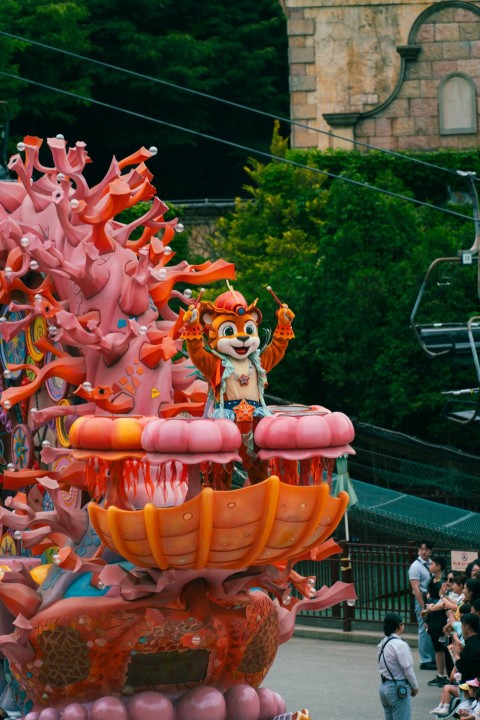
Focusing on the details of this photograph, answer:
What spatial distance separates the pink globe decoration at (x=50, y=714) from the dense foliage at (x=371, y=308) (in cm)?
1577

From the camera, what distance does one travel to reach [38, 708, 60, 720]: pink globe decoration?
1161cm

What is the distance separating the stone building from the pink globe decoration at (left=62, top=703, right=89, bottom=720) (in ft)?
82.7

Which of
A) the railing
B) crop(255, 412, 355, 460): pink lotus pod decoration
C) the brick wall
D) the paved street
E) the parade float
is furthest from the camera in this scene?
the brick wall

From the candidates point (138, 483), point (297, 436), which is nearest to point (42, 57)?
point (138, 483)

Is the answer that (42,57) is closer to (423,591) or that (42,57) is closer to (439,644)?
(423,591)

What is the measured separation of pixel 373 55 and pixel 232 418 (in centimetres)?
2639

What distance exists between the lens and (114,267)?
12641 millimetres

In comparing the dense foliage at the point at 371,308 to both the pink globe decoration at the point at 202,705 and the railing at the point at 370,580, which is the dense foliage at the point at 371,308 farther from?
the pink globe decoration at the point at 202,705

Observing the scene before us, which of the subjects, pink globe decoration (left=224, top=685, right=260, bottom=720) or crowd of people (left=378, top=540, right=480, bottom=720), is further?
crowd of people (left=378, top=540, right=480, bottom=720)

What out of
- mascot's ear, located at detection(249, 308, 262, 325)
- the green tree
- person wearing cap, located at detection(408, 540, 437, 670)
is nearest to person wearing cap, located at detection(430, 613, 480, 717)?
mascot's ear, located at detection(249, 308, 262, 325)

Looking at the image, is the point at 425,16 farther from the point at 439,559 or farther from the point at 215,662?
the point at 215,662

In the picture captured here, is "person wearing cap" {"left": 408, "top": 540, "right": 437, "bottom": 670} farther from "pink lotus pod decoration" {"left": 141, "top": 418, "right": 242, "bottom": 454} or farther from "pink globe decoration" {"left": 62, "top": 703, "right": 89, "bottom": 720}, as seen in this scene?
"pink lotus pod decoration" {"left": 141, "top": 418, "right": 242, "bottom": 454}

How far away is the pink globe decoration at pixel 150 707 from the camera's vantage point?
1136 cm

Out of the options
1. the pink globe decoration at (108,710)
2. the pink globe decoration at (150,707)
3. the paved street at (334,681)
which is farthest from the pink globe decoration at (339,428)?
the paved street at (334,681)
